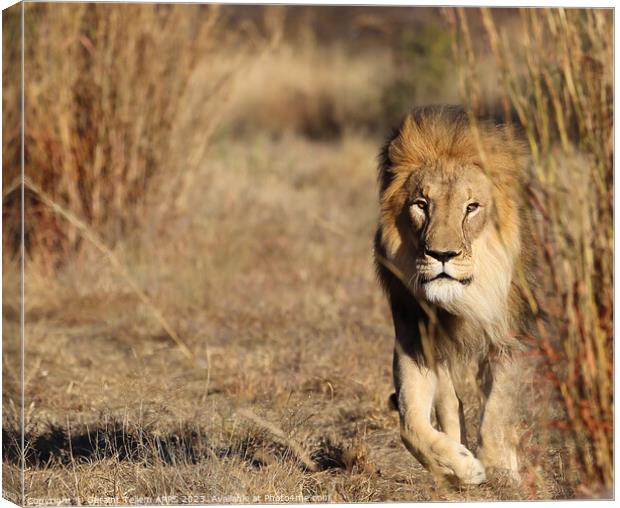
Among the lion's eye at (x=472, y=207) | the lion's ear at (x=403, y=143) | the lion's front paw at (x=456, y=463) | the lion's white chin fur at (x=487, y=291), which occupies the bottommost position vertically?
the lion's front paw at (x=456, y=463)

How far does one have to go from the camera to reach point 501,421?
162 inches

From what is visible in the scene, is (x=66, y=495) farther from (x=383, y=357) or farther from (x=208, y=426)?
(x=383, y=357)

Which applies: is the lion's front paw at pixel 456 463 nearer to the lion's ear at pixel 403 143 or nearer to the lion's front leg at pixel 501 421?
the lion's front leg at pixel 501 421

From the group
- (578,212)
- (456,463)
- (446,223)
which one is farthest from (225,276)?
(578,212)

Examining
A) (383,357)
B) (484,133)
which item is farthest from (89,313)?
(484,133)

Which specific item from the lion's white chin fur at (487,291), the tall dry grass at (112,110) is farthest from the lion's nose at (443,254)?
the tall dry grass at (112,110)

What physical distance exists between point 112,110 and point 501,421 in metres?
3.95

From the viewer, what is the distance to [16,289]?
24.3 feet

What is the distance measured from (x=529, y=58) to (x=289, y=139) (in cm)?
975

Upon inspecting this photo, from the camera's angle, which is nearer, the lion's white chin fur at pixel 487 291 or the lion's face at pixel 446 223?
the lion's face at pixel 446 223

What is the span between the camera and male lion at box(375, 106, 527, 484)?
3.97 metres

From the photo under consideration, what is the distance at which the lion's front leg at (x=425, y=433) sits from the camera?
376 centimetres

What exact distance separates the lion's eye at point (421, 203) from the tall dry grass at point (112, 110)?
334 cm

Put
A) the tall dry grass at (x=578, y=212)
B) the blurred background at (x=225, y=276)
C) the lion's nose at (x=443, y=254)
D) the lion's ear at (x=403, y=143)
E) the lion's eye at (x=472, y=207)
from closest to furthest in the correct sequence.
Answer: the tall dry grass at (x=578, y=212), the blurred background at (x=225, y=276), the lion's nose at (x=443, y=254), the lion's eye at (x=472, y=207), the lion's ear at (x=403, y=143)
